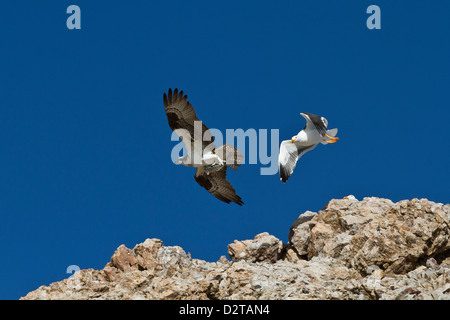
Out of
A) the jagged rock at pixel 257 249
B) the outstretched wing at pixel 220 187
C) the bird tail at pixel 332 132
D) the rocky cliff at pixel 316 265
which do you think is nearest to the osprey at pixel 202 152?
the outstretched wing at pixel 220 187

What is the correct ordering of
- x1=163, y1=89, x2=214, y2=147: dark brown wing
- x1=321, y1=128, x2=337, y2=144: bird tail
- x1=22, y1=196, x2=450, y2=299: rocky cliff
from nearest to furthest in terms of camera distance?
x1=22, y1=196, x2=450, y2=299: rocky cliff → x1=163, y1=89, x2=214, y2=147: dark brown wing → x1=321, y1=128, x2=337, y2=144: bird tail

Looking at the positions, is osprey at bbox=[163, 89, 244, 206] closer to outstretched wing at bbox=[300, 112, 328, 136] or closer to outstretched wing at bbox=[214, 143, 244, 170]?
outstretched wing at bbox=[214, 143, 244, 170]

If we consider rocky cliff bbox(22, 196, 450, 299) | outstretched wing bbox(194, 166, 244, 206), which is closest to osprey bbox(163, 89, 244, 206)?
outstretched wing bbox(194, 166, 244, 206)

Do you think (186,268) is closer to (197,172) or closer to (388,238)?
(197,172)

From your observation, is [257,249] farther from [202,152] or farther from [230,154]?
[202,152]

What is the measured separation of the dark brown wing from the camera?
24.8 metres

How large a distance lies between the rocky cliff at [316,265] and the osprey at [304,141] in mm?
2107

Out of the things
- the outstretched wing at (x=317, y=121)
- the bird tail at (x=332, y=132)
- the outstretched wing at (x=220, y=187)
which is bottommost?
the outstretched wing at (x=220, y=187)

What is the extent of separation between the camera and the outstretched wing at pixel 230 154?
26266mm

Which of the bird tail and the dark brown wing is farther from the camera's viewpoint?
the bird tail

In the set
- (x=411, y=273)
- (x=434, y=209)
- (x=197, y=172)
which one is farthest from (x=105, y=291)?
(x=434, y=209)

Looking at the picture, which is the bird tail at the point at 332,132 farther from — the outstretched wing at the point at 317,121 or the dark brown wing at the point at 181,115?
the dark brown wing at the point at 181,115
